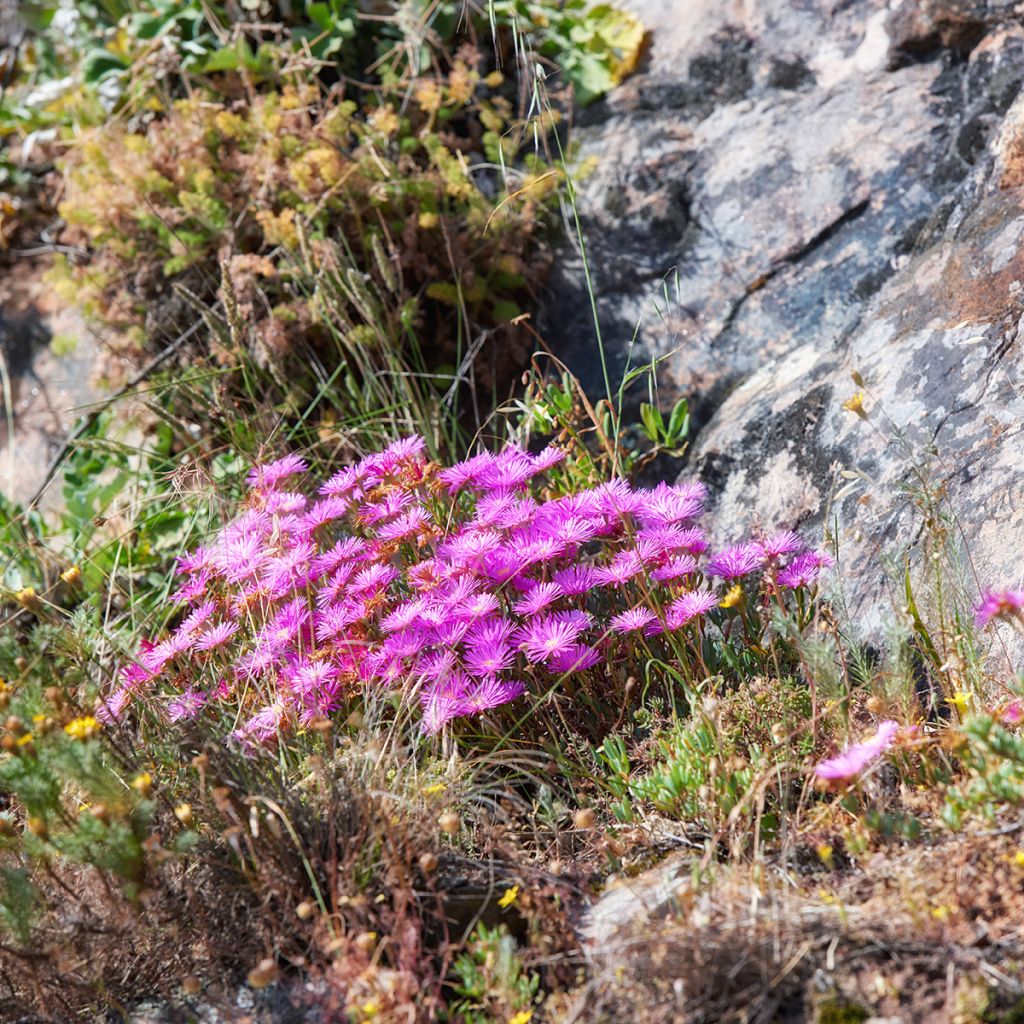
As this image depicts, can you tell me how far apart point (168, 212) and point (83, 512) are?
1169 millimetres

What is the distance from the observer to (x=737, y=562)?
2.61 m

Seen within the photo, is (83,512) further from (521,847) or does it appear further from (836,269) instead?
(836,269)

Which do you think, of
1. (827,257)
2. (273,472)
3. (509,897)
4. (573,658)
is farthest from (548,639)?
(827,257)

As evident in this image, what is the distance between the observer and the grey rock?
9.20 feet

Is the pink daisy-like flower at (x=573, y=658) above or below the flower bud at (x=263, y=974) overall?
below

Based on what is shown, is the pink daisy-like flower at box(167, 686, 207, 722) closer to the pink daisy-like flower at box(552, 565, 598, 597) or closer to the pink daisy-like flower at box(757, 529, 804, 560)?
the pink daisy-like flower at box(552, 565, 598, 597)

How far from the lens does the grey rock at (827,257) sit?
110 inches

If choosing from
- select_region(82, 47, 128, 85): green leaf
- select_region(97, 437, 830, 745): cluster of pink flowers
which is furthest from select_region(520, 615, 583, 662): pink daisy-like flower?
select_region(82, 47, 128, 85): green leaf

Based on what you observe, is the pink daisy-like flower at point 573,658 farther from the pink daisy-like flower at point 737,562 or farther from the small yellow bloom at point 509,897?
the small yellow bloom at point 509,897

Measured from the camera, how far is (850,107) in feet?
13.1

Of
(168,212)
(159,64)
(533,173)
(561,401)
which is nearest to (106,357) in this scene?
(168,212)

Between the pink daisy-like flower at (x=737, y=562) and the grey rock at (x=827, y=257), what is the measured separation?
0.26 m

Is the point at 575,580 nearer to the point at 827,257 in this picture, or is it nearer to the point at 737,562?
the point at 737,562

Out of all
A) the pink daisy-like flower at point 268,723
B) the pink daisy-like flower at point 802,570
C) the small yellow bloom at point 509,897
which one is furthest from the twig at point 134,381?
the small yellow bloom at point 509,897
